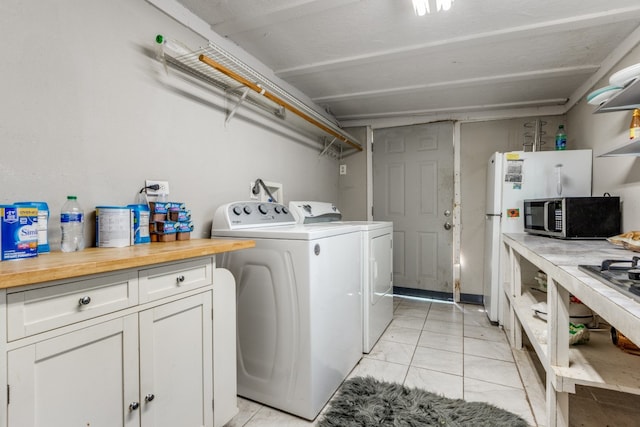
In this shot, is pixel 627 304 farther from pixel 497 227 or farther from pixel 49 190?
pixel 497 227

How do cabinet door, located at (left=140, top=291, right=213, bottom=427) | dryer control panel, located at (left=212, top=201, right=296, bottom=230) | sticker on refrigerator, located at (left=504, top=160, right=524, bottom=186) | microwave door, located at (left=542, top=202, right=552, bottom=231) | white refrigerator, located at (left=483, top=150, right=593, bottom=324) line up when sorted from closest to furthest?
cabinet door, located at (left=140, top=291, right=213, bottom=427) < dryer control panel, located at (left=212, top=201, right=296, bottom=230) < microwave door, located at (left=542, top=202, right=552, bottom=231) < white refrigerator, located at (left=483, top=150, right=593, bottom=324) < sticker on refrigerator, located at (left=504, top=160, right=524, bottom=186)

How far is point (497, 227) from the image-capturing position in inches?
112

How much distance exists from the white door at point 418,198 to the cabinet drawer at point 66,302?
3.35 meters

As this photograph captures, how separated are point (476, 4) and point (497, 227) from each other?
74.7 inches

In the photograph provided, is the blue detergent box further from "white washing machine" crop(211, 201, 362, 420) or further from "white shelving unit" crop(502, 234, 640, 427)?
"white shelving unit" crop(502, 234, 640, 427)

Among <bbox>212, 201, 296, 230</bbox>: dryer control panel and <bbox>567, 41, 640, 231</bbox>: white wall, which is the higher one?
<bbox>567, 41, 640, 231</bbox>: white wall

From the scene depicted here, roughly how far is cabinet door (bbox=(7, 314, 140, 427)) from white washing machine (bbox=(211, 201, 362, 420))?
2.43ft

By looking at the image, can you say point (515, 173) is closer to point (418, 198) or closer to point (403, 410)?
point (418, 198)

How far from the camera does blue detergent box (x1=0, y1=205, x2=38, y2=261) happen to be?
912mm

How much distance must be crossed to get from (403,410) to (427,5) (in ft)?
7.29

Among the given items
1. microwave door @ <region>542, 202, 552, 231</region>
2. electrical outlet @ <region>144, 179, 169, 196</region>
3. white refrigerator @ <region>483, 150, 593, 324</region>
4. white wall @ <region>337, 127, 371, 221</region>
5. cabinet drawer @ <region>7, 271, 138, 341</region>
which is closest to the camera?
cabinet drawer @ <region>7, 271, 138, 341</region>

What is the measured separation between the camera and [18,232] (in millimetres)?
934

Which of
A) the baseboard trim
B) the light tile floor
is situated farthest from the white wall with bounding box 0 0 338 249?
the baseboard trim

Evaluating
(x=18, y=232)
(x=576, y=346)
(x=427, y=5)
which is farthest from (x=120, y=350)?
(x=427, y=5)
